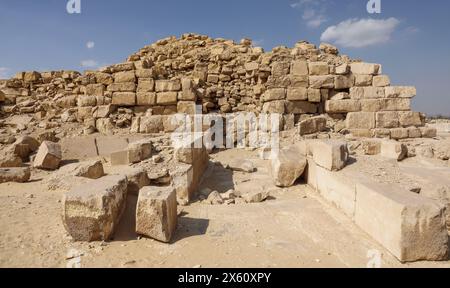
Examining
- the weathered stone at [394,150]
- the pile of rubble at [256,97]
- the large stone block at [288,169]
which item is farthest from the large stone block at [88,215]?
the weathered stone at [394,150]

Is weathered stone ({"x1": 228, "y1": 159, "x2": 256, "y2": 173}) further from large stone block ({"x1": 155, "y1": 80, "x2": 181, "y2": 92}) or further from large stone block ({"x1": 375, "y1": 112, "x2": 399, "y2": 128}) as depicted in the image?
large stone block ({"x1": 375, "y1": 112, "x2": 399, "y2": 128})

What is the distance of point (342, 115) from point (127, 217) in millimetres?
7407

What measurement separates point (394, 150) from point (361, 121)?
8.12 ft

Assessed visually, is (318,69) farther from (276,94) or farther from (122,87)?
(122,87)

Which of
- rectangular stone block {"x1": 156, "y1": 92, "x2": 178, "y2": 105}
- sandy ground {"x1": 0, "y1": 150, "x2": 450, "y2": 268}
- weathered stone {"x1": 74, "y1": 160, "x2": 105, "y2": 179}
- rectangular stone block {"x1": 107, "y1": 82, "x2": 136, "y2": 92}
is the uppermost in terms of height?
rectangular stone block {"x1": 107, "y1": 82, "x2": 136, "y2": 92}

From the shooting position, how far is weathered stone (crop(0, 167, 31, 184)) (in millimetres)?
5344

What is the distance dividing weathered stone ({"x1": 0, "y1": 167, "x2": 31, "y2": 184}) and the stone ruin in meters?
0.02

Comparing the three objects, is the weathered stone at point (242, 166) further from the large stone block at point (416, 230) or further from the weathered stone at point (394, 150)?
the large stone block at point (416, 230)

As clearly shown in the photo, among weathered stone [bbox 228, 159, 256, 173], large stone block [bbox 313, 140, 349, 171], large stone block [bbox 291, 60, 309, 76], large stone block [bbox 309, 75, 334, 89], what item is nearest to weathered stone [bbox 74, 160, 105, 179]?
weathered stone [bbox 228, 159, 256, 173]

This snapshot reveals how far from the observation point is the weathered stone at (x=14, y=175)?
534 cm

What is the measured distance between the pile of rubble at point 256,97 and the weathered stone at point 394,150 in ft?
6.44

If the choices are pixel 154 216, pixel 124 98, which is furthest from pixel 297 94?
pixel 154 216
